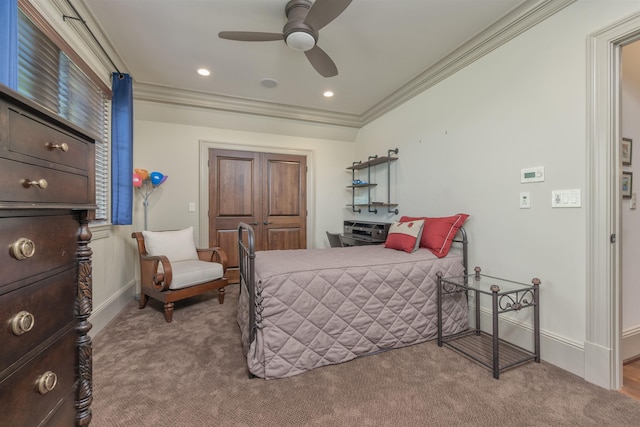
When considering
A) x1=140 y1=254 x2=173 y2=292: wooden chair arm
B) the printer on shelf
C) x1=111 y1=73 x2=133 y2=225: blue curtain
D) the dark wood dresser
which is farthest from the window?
the printer on shelf

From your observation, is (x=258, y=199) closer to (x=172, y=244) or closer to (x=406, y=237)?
(x=172, y=244)

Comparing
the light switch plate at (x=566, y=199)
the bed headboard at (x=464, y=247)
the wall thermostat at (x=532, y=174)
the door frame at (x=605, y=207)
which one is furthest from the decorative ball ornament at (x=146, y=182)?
the door frame at (x=605, y=207)

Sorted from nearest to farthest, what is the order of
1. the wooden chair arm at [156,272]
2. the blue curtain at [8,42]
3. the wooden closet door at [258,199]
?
the blue curtain at [8,42] < the wooden chair arm at [156,272] < the wooden closet door at [258,199]

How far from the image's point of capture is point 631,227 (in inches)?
79.0

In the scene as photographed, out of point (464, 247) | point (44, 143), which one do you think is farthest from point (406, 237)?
point (44, 143)

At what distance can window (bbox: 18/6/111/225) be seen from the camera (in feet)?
5.46

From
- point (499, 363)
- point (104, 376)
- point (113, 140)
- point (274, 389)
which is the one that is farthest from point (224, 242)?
point (499, 363)

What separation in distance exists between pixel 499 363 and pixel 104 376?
261 centimetres

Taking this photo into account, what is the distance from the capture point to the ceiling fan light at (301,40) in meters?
2.03

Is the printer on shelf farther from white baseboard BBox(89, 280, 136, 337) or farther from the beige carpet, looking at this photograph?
white baseboard BBox(89, 280, 136, 337)

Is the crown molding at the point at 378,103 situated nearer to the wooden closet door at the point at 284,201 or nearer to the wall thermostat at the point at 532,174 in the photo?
the wooden closet door at the point at 284,201

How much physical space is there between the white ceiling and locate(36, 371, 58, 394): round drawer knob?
7.71ft

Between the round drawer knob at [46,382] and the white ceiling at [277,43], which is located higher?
the white ceiling at [277,43]

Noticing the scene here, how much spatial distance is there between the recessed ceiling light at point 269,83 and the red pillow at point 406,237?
2.17 metres
